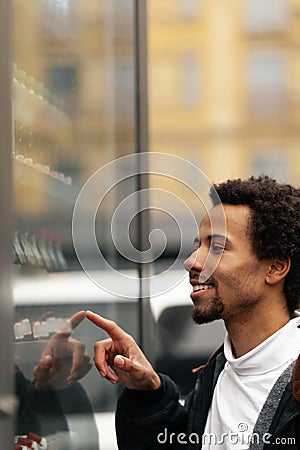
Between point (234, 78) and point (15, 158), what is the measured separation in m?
0.64

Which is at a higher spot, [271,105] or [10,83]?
[10,83]

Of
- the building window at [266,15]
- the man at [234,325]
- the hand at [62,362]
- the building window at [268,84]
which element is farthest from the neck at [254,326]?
the building window at [266,15]

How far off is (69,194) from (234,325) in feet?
1.98

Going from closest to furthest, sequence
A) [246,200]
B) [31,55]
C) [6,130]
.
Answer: [6,130], [246,200], [31,55]

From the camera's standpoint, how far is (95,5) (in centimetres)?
246

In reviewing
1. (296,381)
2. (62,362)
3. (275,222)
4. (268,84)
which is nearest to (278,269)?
(275,222)

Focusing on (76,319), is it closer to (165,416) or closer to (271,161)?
(165,416)

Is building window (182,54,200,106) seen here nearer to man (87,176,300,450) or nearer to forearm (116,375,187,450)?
man (87,176,300,450)

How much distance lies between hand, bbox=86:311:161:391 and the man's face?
13cm

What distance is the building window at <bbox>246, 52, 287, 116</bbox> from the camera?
2355mm

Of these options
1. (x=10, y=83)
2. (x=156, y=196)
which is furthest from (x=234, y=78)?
(x=10, y=83)

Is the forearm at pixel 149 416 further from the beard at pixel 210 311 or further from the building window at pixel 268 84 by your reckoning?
the building window at pixel 268 84

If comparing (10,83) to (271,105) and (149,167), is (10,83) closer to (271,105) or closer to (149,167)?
(149,167)

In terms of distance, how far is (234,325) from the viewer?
1902mm
